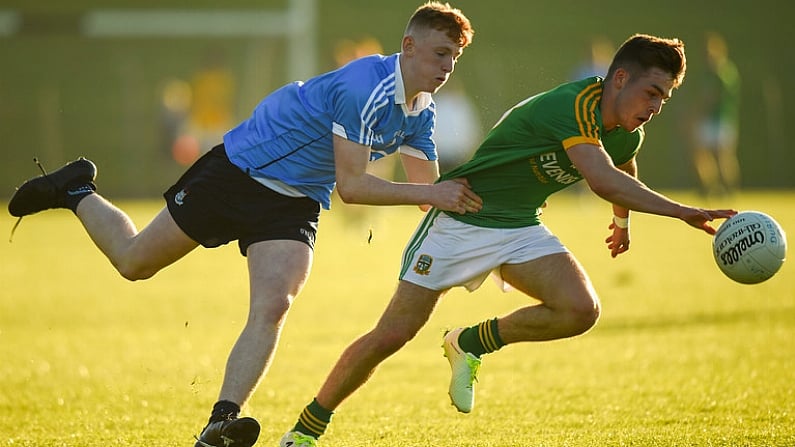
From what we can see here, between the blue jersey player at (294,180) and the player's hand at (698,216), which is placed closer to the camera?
the player's hand at (698,216)

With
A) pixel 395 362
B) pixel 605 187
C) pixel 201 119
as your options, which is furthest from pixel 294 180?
Result: pixel 201 119

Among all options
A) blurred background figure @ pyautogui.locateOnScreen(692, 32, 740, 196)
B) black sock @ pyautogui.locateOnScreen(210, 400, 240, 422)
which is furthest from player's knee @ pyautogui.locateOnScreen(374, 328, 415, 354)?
blurred background figure @ pyautogui.locateOnScreen(692, 32, 740, 196)

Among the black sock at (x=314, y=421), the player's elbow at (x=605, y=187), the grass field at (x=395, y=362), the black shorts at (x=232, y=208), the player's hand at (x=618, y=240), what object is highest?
the player's elbow at (x=605, y=187)

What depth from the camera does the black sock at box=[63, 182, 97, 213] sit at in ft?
22.9

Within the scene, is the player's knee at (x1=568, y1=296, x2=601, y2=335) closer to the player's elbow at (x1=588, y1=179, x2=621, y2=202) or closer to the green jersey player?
the green jersey player

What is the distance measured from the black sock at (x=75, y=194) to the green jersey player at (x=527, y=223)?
1.91 m

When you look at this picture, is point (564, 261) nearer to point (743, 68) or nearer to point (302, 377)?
point (302, 377)

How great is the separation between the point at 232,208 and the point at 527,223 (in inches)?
52.6

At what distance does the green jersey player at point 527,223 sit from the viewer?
569 cm

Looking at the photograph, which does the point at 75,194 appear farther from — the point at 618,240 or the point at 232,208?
the point at 618,240

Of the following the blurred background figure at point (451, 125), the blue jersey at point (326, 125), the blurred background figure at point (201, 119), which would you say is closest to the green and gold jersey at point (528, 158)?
the blue jersey at point (326, 125)

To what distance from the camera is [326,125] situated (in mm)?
5891

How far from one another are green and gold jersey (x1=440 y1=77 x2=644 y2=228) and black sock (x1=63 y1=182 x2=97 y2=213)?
2.07 meters

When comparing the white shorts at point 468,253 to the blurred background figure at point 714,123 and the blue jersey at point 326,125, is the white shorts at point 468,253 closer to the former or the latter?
the blue jersey at point 326,125
